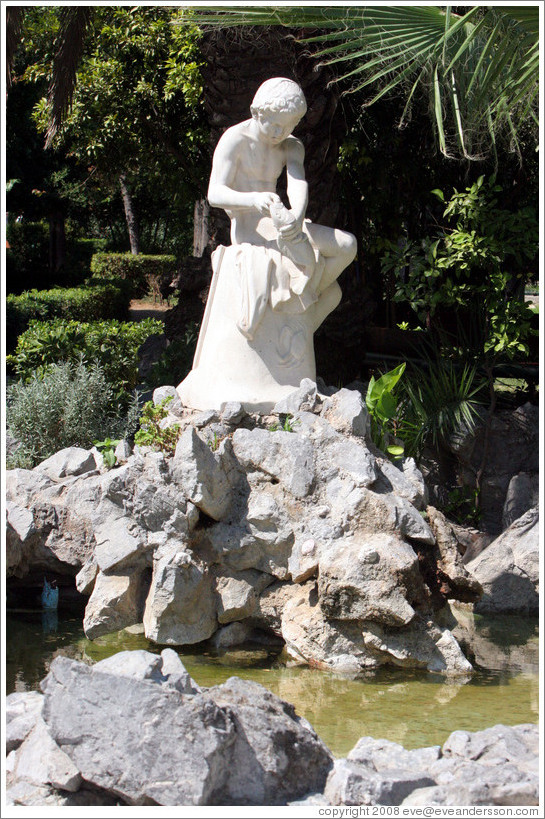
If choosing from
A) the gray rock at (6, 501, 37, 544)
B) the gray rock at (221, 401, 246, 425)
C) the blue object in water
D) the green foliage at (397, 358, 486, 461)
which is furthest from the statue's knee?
the blue object in water

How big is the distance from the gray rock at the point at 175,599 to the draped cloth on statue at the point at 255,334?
116cm

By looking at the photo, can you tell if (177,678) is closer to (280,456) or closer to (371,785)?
(371,785)

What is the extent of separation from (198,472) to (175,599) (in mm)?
668

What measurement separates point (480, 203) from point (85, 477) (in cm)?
407

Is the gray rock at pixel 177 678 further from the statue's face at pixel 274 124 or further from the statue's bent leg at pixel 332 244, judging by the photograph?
the statue's face at pixel 274 124

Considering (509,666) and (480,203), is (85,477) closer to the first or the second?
(509,666)

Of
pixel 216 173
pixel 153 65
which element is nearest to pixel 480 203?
pixel 216 173

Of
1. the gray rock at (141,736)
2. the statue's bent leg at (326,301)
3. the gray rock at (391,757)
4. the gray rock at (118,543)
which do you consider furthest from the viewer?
the statue's bent leg at (326,301)

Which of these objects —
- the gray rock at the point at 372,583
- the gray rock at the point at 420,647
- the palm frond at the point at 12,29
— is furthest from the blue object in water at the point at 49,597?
the palm frond at the point at 12,29

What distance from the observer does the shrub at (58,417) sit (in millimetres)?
7598

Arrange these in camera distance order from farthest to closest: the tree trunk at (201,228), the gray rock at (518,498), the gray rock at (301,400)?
the tree trunk at (201,228) → the gray rock at (518,498) → the gray rock at (301,400)

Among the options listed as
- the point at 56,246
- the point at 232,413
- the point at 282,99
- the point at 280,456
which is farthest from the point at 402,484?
the point at 56,246

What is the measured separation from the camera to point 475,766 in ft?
11.1

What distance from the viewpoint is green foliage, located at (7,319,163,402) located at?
888 centimetres
